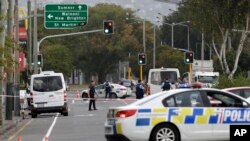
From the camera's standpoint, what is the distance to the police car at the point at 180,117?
16828mm

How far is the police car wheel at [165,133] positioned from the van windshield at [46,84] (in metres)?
18.0

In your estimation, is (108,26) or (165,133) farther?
(108,26)

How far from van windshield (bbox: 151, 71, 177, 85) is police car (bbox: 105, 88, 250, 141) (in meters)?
32.1

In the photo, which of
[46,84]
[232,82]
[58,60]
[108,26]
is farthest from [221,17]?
[58,60]

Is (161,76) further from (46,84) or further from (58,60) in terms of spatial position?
(58,60)

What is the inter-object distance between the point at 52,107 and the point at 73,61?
75474mm

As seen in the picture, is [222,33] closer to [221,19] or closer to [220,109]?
[221,19]

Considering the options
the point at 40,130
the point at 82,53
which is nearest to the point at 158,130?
the point at 40,130

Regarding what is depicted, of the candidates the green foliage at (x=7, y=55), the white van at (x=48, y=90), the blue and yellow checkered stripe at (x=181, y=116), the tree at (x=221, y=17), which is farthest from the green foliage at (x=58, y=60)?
the blue and yellow checkered stripe at (x=181, y=116)

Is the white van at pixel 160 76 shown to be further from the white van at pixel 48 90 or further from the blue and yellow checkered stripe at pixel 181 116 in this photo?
the blue and yellow checkered stripe at pixel 181 116

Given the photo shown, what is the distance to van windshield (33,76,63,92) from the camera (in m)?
34.4

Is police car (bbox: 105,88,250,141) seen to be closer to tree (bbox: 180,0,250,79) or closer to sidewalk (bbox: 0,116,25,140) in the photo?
sidewalk (bbox: 0,116,25,140)

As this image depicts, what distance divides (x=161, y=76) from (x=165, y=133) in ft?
107

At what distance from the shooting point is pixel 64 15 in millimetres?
47000
